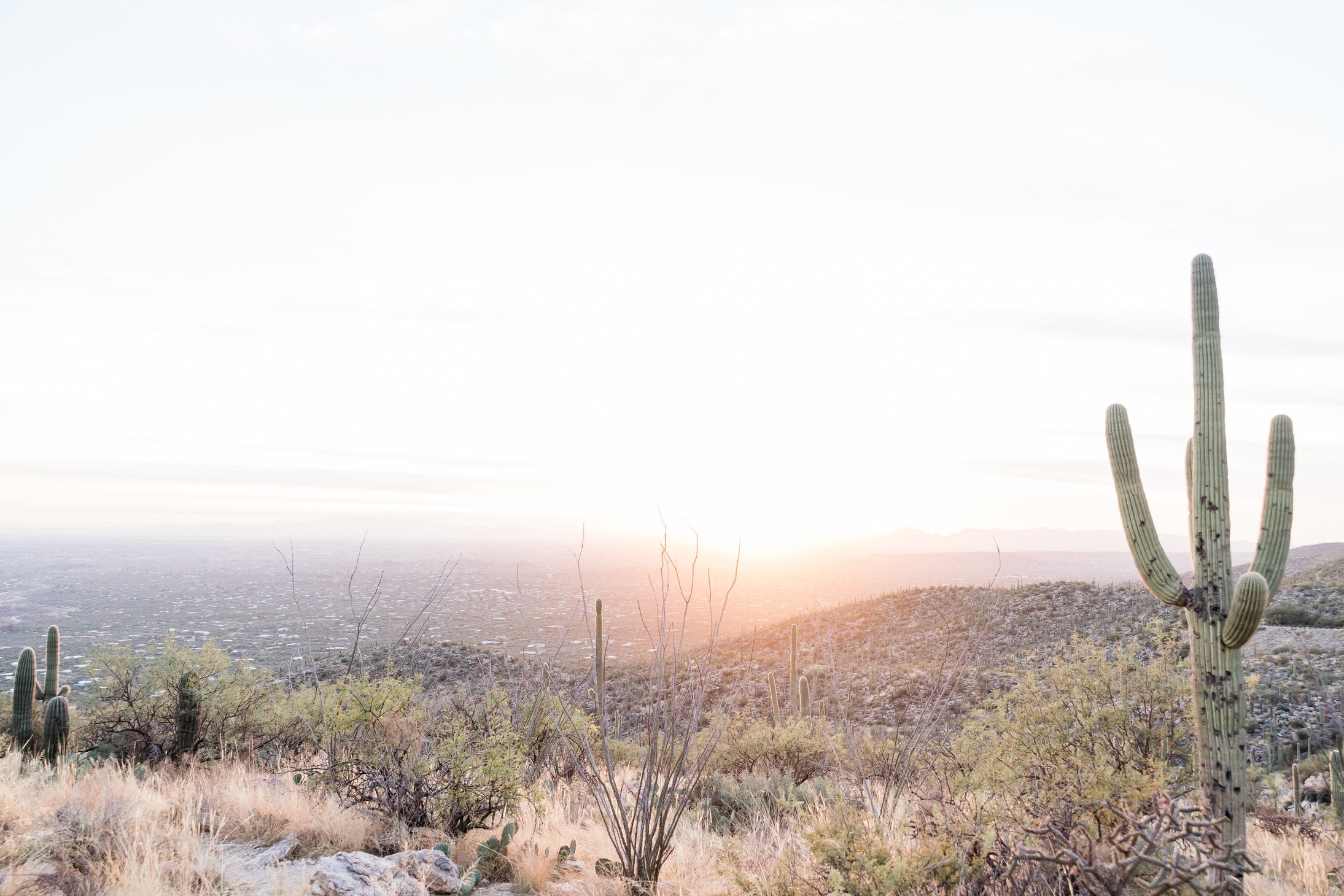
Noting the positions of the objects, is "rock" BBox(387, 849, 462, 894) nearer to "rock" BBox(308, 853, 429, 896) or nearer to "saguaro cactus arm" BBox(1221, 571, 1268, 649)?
"rock" BBox(308, 853, 429, 896)

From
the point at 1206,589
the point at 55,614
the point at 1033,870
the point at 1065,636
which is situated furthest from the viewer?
the point at 55,614

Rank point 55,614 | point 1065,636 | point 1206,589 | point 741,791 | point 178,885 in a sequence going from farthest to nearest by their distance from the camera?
point 55,614
point 1065,636
point 741,791
point 1206,589
point 178,885

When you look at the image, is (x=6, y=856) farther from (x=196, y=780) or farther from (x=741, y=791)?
(x=741, y=791)

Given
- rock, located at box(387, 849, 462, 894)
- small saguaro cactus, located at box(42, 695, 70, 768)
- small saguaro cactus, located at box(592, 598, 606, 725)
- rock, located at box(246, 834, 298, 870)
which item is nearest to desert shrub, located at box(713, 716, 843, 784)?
small saguaro cactus, located at box(592, 598, 606, 725)

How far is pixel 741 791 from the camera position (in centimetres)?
1083

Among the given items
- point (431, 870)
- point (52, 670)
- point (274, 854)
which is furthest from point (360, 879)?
point (52, 670)

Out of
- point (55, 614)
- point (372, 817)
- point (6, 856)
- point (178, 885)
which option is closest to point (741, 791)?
point (372, 817)

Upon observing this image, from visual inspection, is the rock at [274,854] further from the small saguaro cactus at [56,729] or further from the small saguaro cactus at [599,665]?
the small saguaro cactus at [56,729]

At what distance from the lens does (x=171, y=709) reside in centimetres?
1261

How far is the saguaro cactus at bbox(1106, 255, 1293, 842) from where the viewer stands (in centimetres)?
630

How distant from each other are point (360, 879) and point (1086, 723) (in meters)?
8.12

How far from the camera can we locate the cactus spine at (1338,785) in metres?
12.0

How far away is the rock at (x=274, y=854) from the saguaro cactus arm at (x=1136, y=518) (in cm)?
742

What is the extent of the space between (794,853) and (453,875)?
2386mm
